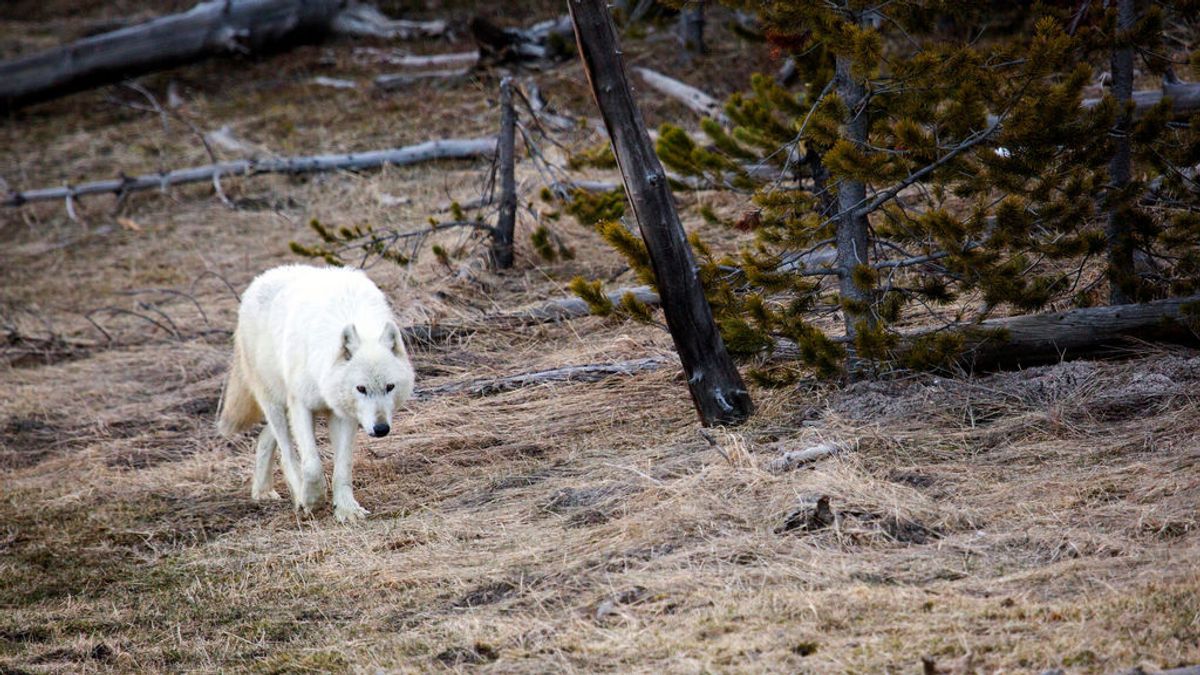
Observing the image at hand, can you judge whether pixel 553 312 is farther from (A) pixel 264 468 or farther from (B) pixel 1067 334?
(B) pixel 1067 334

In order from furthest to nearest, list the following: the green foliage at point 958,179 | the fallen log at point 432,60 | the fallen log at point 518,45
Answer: the fallen log at point 432,60
the fallen log at point 518,45
the green foliage at point 958,179

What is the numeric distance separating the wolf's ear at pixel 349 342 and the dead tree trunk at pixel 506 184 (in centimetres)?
398

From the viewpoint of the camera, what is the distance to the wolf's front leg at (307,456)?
6.89 metres

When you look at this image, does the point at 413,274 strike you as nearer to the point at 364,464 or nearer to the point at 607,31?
the point at 364,464

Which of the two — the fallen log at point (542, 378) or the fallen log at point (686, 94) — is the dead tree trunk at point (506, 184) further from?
the fallen log at point (686, 94)

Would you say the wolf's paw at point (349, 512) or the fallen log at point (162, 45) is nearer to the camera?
the wolf's paw at point (349, 512)

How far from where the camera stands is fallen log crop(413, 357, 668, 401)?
8125 millimetres

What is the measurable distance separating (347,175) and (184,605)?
9465mm

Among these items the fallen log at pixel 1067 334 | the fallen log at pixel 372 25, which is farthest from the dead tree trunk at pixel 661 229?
the fallen log at pixel 372 25

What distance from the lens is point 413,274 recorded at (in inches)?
421

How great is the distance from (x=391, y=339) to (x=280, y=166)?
8.30 meters

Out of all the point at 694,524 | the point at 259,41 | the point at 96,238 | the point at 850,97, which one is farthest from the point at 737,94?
the point at 259,41

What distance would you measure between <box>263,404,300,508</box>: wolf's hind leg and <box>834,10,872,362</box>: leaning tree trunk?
11.3 ft

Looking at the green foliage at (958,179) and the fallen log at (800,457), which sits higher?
the green foliage at (958,179)
